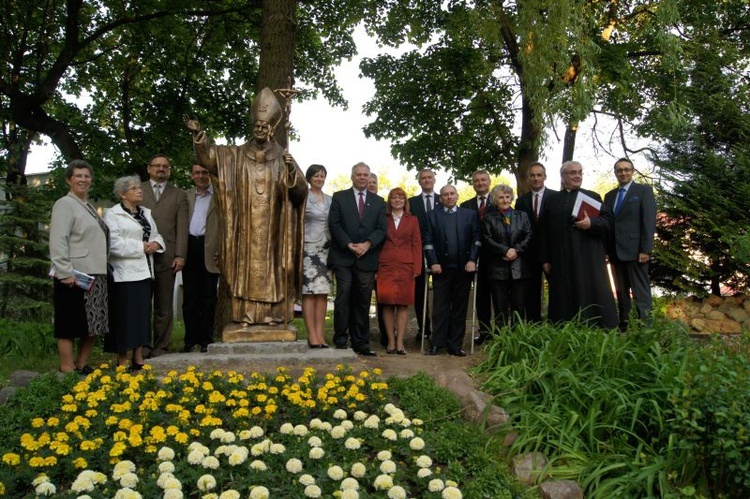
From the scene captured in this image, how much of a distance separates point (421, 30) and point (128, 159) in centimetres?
657

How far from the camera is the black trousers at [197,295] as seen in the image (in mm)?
6660

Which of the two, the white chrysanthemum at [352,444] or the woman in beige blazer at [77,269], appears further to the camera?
the woman in beige blazer at [77,269]

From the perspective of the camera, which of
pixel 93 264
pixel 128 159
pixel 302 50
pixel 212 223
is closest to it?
pixel 93 264

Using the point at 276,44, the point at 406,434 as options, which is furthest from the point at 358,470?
the point at 276,44

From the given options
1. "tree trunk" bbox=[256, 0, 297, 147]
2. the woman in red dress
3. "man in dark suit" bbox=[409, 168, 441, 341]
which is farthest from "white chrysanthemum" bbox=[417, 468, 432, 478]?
"tree trunk" bbox=[256, 0, 297, 147]

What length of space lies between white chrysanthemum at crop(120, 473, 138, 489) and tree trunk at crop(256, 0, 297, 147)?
19.6ft

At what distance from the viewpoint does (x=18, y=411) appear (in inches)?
173

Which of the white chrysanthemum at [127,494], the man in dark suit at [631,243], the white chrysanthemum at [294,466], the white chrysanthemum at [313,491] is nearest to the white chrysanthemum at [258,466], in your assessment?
the white chrysanthemum at [294,466]

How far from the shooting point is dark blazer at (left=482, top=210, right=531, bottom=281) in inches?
271

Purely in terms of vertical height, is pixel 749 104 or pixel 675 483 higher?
pixel 749 104

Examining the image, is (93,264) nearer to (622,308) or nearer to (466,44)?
(622,308)

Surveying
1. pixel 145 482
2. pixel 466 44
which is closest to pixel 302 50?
pixel 466 44

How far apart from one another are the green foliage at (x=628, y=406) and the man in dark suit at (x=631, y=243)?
177cm

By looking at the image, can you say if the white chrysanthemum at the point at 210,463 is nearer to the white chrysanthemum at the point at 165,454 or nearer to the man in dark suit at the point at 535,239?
the white chrysanthemum at the point at 165,454
